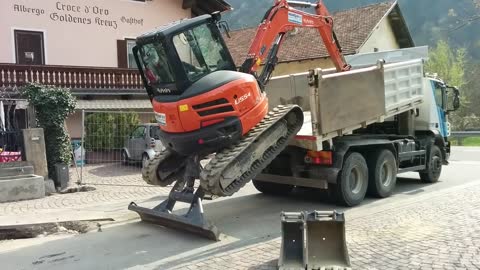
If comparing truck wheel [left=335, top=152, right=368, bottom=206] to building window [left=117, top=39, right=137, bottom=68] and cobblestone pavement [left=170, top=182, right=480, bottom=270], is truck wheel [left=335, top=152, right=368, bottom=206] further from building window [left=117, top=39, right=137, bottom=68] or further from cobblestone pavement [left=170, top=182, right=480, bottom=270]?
building window [left=117, top=39, right=137, bottom=68]

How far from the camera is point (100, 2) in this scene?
2194cm

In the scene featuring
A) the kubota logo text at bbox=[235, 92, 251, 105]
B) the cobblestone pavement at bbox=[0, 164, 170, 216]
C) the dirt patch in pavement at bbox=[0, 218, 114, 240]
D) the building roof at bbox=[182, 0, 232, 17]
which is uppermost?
the building roof at bbox=[182, 0, 232, 17]

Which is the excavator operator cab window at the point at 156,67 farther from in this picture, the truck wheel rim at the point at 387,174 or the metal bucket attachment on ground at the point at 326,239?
the truck wheel rim at the point at 387,174

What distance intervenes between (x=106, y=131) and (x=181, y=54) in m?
8.76

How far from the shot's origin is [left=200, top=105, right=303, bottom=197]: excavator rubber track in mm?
Answer: 7562

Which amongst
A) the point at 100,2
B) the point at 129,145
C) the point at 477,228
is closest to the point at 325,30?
the point at 477,228

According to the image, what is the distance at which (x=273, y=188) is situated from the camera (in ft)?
37.5

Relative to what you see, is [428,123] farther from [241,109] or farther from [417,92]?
[241,109]

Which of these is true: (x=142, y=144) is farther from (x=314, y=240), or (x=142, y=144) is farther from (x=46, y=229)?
(x=314, y=240)

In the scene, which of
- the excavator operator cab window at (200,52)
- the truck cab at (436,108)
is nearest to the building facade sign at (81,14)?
the truck cab at (436,108)

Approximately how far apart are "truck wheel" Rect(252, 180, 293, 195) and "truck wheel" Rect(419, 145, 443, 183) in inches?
138

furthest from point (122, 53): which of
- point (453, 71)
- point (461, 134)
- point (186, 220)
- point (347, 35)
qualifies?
point (453, 71)

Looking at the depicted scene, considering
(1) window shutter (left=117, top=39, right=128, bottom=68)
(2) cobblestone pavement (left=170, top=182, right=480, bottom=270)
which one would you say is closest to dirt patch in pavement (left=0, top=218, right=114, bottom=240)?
(2) cobblestone pavement (left=170, top=182, right=480, bottom=270)

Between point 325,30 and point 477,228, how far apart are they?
5.69 metres
